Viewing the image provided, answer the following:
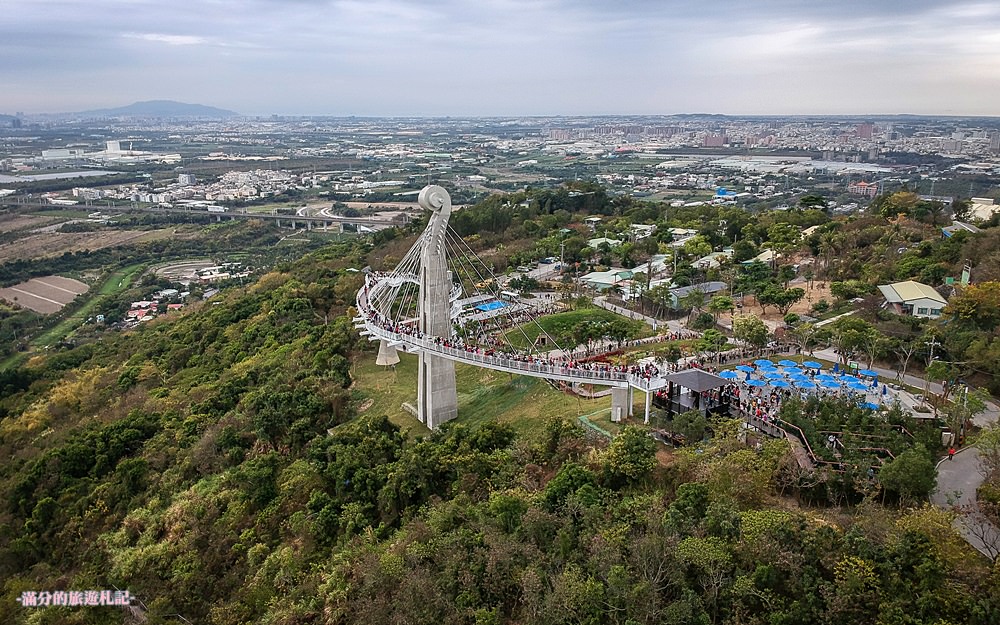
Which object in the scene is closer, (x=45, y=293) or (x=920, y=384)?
(x=920, y=384)

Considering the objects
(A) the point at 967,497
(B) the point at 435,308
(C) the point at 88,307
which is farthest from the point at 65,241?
(A) the point at 967,497

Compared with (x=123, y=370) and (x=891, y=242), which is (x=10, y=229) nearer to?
(x=123, y=370)

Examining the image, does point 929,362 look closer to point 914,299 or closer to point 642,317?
point 914,299

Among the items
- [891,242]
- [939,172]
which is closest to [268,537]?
[891,242]

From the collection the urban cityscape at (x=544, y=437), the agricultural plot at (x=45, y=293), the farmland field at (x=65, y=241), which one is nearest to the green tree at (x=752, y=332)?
the urban cityscape at (x=544, y=437)

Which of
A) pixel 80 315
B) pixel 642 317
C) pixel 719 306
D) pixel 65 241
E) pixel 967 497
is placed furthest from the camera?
pixel 65 241

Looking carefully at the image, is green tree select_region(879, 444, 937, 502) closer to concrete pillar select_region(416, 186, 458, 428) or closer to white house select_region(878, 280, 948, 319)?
concrete pillar select_region(416, 186, 458, 428)
